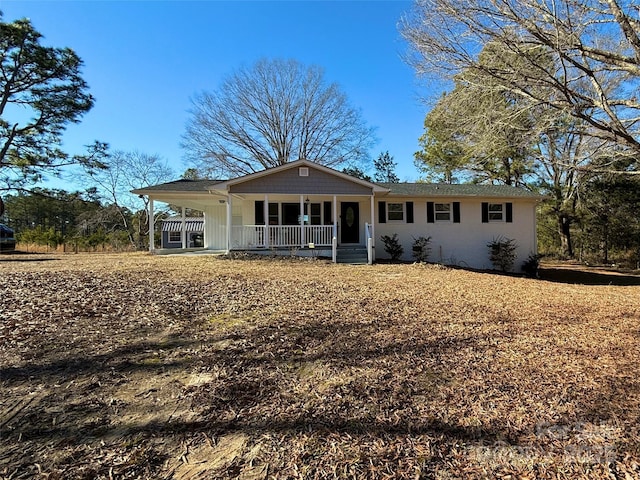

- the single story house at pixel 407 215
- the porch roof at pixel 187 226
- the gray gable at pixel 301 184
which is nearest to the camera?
the gray gable at pixel 301 184

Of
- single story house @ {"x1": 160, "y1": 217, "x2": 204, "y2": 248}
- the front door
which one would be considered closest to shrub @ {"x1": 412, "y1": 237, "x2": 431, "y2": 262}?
the front door

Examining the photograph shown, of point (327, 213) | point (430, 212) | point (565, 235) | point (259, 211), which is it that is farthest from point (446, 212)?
point (565, 235)

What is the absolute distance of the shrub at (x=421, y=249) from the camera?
14344mm

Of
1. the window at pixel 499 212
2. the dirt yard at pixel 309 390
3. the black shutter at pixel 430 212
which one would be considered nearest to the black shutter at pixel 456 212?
the black shutter at pixel 430 212

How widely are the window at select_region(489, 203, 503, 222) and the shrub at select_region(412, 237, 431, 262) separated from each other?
10.3ft

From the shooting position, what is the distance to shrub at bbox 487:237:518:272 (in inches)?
581

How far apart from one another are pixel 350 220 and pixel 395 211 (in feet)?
6.28

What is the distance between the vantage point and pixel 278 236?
13094 millimetres

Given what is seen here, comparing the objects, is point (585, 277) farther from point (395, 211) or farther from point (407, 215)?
point (395, 211)

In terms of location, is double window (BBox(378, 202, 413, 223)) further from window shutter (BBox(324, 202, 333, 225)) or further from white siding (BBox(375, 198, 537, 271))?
window shutter (BBox(324, 202, 333, 225))

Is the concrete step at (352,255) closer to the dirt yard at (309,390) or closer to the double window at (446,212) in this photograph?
the double window at (446,212)

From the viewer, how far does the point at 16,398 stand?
256 centimetres

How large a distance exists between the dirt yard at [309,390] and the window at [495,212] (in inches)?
418

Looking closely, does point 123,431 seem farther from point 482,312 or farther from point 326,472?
point 482,312
